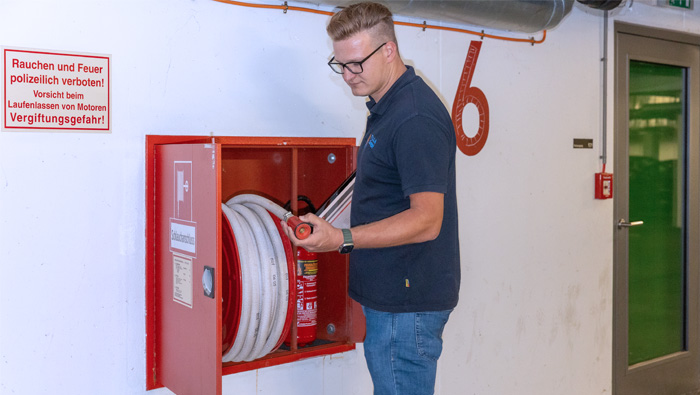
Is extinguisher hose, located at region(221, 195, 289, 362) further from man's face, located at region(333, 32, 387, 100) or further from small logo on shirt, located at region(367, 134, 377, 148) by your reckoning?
man's face, located at region(333, 32, 387, 100)

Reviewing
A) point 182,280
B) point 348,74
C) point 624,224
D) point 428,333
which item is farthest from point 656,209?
point 182,280

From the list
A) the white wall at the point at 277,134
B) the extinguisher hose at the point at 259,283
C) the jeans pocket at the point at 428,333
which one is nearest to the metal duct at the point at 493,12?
the white wall at the point at 277,134

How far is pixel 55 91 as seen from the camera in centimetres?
196

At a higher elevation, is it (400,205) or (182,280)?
(400,205)

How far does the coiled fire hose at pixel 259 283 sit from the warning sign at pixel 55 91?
0.50 m

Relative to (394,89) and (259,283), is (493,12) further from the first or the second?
(259,283)

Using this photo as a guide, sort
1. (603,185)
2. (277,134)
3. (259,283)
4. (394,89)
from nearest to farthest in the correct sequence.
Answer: (394,89) < (259,283) < (277,134) < (603,185)

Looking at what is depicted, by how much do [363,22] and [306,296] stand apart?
92 centimetres

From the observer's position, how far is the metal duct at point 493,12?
2.46m

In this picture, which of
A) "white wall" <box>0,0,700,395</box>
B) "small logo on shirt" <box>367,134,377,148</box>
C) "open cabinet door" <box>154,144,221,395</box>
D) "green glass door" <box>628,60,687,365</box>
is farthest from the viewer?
"green glass door" <box>628,60,687,365</box>

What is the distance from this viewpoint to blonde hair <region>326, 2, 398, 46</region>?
1840 millimetres

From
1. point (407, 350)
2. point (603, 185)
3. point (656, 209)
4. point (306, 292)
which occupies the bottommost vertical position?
point (407, 350)

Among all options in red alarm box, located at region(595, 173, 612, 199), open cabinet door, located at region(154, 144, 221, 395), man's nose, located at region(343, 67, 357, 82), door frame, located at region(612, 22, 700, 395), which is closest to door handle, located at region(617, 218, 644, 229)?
door frame, located at region(612, 22, 700, 395)

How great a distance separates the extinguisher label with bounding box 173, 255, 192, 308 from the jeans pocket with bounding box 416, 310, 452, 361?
0.64 metres
